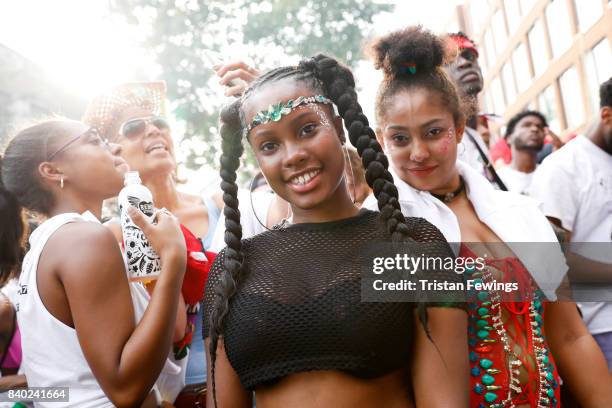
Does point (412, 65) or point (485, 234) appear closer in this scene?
point (485, 234)

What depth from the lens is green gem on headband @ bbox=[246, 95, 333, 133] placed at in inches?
76.7

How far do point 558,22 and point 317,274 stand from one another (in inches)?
325

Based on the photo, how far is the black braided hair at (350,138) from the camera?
6.13 feet

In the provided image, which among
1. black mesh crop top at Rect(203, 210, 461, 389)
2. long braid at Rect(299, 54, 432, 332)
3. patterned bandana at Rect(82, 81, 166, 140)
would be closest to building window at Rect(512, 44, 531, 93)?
patterned bandana at Rect(82, 81, 166, 140)

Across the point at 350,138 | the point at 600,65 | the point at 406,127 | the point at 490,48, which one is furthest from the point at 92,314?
the point at 490,48

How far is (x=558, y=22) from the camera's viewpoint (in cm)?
862

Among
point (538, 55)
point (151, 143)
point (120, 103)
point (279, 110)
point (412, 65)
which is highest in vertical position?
point (538, 55)

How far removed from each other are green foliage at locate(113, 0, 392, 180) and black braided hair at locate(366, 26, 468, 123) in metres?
8.79

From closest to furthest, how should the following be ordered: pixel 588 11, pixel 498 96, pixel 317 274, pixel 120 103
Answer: pixel 317 274 → pixel 120 103 → pixel 588 11 → pixel 498 96

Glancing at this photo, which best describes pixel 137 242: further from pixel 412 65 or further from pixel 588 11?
pixel 588 11

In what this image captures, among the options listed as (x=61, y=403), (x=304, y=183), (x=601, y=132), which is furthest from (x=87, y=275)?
(x=601, y=132)

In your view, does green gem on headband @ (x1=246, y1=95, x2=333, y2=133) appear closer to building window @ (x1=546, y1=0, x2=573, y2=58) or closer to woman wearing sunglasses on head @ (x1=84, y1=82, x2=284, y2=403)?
woman wearing sunglasses on head @ (x1=84, y1=82, x2=284, y2=403)

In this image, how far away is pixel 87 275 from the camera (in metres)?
2.12

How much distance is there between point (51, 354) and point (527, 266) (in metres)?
1.77
